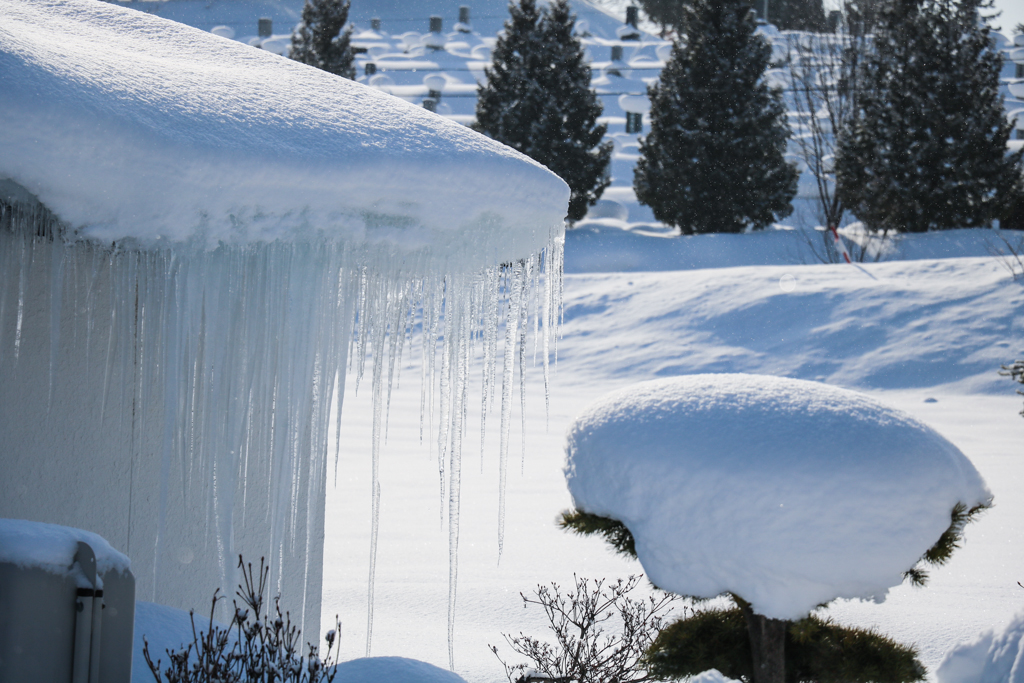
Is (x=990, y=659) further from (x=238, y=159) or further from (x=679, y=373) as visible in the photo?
(x=679, y=373)

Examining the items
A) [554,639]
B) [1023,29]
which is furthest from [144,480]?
[1023,29]

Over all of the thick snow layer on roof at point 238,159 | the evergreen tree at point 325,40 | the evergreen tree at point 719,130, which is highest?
the evergreen tree at point 325,40

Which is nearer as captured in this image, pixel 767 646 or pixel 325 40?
pixel 767 646

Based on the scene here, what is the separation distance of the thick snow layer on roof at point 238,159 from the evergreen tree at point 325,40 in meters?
20.4

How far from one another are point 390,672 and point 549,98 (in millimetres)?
17361

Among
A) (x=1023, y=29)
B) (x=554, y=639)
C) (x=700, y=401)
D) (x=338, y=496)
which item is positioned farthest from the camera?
(x=1023, y=29)

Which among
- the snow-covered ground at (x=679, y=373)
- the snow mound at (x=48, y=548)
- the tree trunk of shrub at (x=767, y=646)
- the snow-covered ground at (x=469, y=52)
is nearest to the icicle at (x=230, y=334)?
the snow mound at (x=48, y=548)

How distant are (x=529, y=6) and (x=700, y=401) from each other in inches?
691

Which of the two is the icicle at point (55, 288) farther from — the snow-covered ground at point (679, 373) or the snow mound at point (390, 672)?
the snow-covered ground at point (679, 373)

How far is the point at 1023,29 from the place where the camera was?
3291 cm

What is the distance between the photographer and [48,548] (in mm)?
1857

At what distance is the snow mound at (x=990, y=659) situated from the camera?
9.91ft

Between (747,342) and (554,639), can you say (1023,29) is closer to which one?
(747,342)

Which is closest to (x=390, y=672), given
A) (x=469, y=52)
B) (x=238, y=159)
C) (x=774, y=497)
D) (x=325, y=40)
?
(x=774, y=497)
